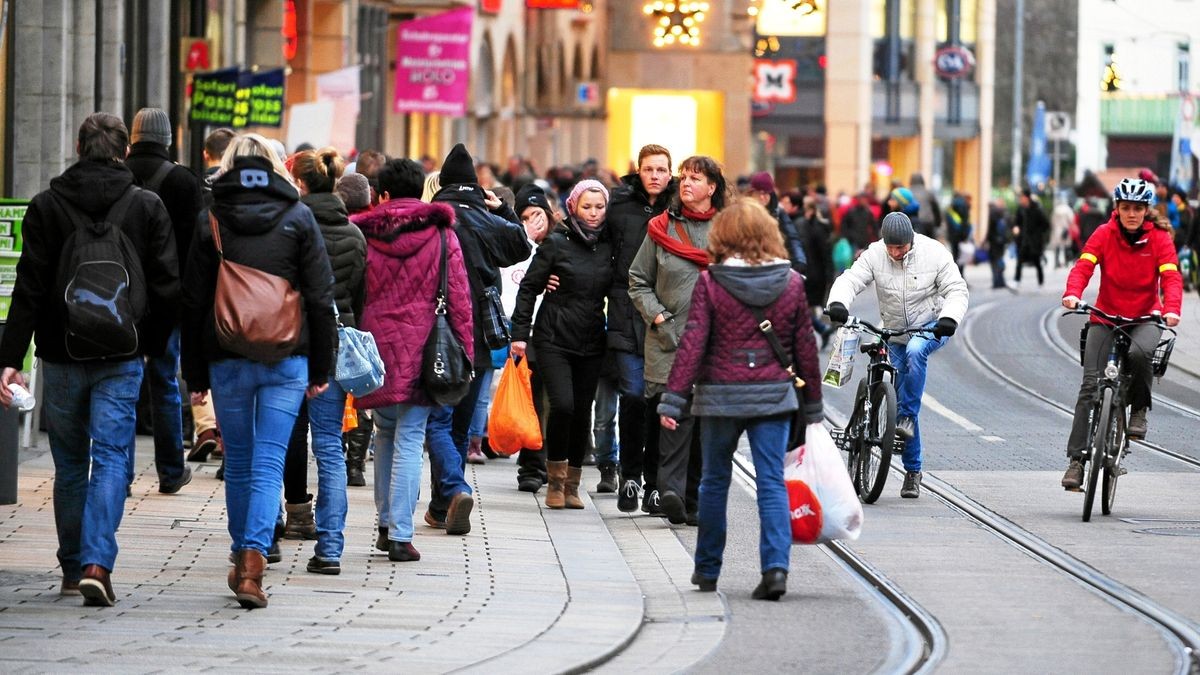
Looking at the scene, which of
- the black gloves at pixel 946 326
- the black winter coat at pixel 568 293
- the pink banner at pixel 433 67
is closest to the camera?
the black winter coat at pixel 568 293

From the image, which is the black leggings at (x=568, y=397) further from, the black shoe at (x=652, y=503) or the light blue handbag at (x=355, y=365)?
the light blue handbag at (x=355, y=365)

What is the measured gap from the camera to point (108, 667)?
7.43 meters

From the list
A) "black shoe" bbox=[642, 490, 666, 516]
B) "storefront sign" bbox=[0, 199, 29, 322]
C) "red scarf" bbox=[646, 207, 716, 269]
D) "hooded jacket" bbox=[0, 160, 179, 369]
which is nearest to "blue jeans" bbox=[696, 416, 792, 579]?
"red scarf" bbox=[646, 207, 716, 269]

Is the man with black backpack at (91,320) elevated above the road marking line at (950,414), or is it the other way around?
the man with black backpack at (91,320)

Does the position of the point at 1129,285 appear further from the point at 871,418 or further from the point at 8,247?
the point at 8,247

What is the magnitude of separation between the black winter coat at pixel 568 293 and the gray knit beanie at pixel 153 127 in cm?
198

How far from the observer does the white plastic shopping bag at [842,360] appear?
12570mm

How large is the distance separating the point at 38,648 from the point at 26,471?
542cm

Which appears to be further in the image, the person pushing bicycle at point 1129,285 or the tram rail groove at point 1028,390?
the tram rail groove at point 1028,390

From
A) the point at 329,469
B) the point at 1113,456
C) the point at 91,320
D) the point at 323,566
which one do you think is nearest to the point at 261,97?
the point at 1113,456

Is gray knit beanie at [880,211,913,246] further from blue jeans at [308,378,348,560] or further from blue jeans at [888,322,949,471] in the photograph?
blue jeans at [308,378,348,560]

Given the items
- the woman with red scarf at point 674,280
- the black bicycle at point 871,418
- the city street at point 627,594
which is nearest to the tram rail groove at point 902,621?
the city street at point 627,594

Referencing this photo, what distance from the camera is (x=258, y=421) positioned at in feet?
28.9

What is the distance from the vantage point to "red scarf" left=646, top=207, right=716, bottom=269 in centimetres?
1130
